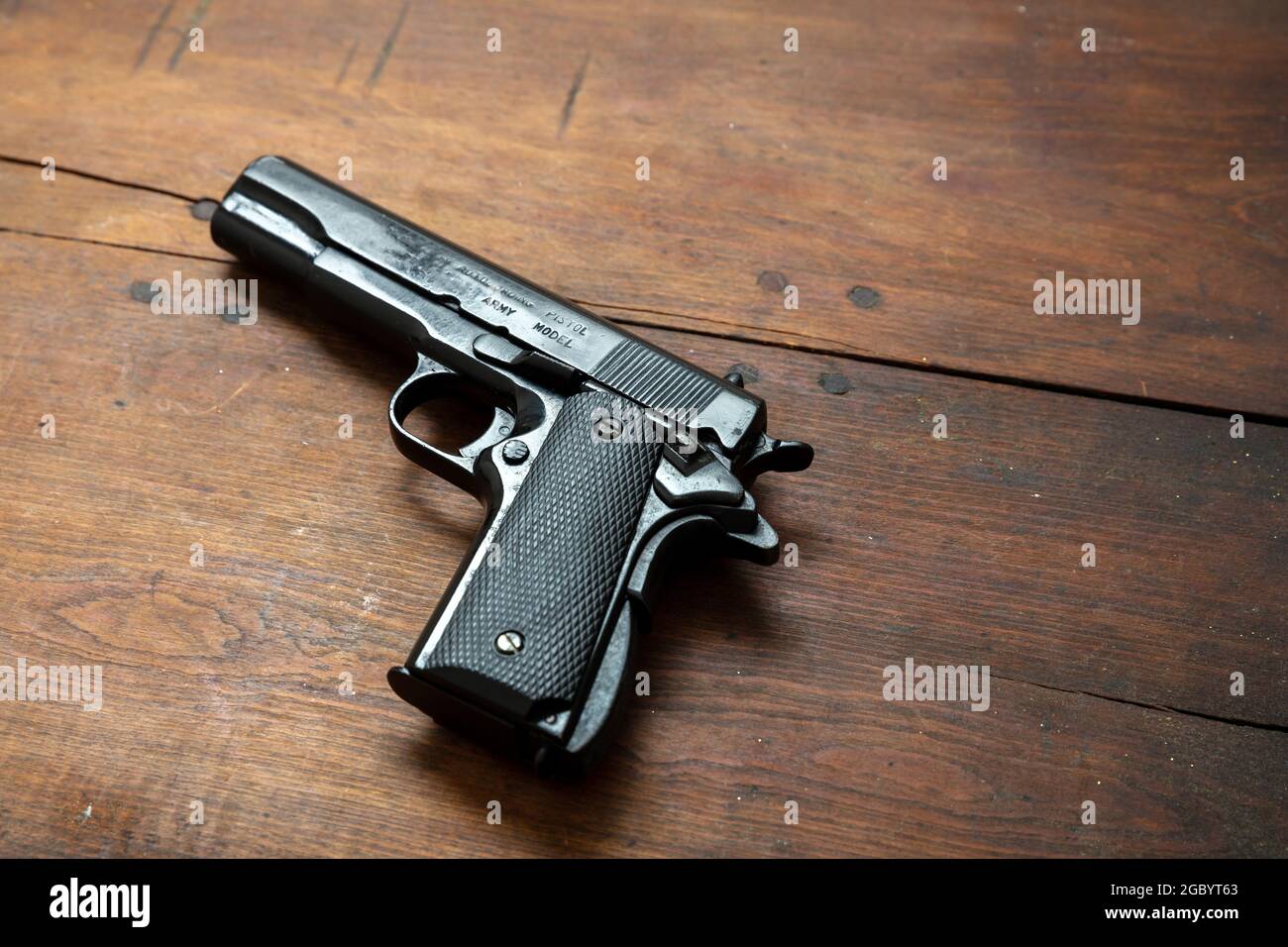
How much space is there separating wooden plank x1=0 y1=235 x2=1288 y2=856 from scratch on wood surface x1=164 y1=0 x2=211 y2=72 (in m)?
0.59

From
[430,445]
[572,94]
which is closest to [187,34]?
[572,94]

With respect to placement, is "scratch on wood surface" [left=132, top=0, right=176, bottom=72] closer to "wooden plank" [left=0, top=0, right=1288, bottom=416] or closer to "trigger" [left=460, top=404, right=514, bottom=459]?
"wooden plank" [left=0, top=0, right=1288, bottom=416]

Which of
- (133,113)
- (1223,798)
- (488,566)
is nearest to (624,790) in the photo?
(488,566)

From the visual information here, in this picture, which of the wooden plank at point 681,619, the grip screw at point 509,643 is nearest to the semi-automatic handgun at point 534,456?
the grip screw at point 509,643

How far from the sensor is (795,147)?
92.7 inches

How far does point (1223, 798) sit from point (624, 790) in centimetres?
92

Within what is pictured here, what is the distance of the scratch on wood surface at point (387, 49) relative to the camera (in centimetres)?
241

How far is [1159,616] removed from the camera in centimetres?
179

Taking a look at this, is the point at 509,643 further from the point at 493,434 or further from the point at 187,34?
the point at 187,34

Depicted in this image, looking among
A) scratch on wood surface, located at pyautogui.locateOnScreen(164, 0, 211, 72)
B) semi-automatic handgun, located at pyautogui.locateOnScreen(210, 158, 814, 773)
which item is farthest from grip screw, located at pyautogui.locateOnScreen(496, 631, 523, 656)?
scratch on wood surface, located at pyautogui.locateOnScreen(164, 0, 211, 72)

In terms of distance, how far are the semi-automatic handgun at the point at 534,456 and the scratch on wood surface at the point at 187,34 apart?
61 cm
